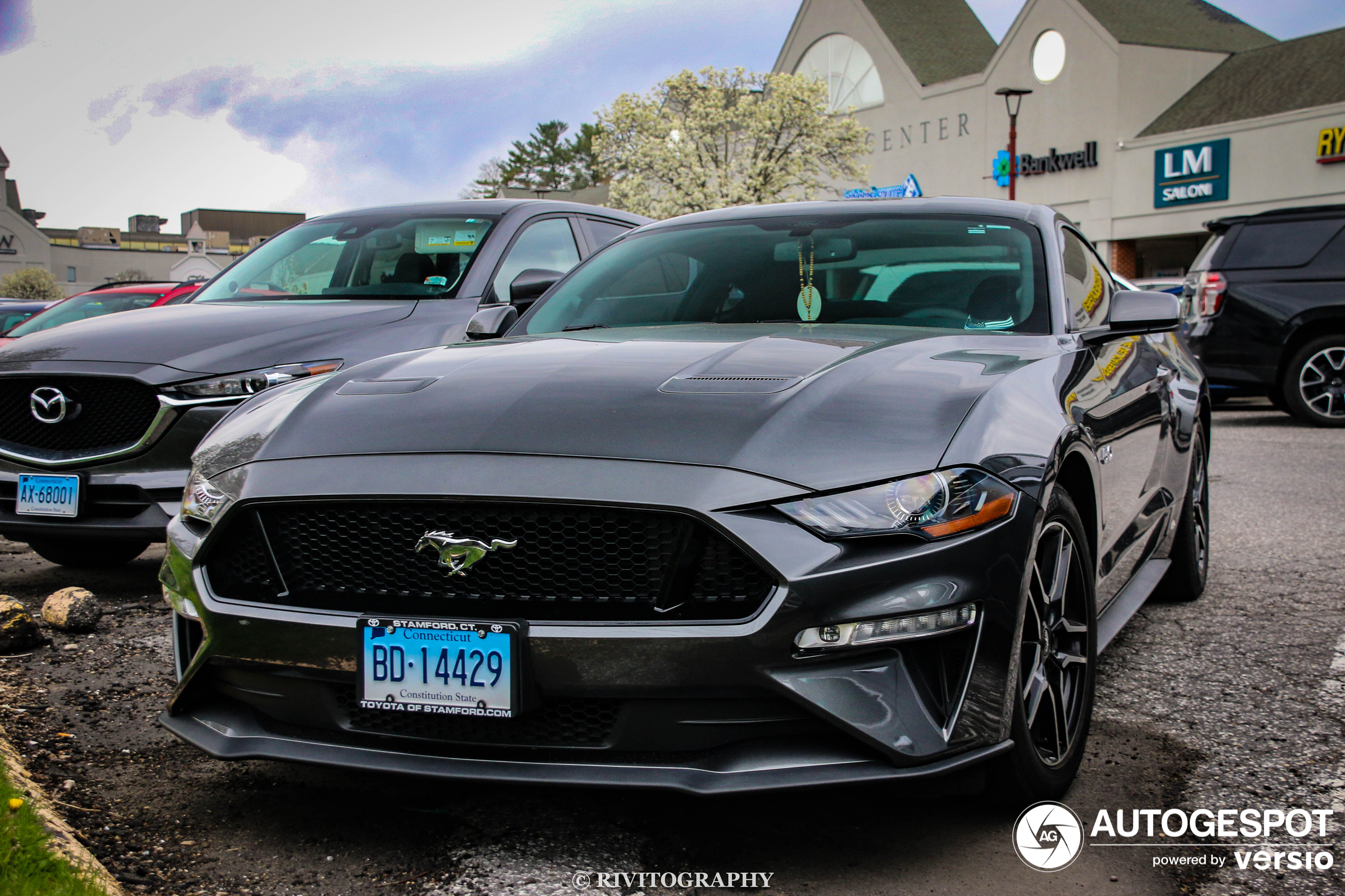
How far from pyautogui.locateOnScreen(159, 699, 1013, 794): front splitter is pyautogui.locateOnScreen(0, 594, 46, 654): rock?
2151mm

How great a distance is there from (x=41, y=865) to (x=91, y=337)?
3.19 meters

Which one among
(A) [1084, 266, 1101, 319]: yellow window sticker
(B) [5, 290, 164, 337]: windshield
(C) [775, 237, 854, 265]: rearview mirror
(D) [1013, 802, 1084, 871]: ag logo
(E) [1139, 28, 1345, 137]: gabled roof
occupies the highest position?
(E) [1139, 28, 1345, 137]: gabled roof

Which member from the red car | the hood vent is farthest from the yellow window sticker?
the red car

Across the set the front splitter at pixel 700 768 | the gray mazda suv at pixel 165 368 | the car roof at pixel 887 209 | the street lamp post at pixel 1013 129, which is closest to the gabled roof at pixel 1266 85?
the street lamp post at pixel 1013 129

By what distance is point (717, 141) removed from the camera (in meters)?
43.3

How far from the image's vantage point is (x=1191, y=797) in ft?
8.89

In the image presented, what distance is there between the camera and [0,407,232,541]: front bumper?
4.43 metres

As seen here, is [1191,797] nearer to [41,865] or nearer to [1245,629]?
[1245,629]

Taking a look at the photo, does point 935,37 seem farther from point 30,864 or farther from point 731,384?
point 30,864

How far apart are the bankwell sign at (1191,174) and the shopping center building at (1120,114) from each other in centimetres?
4

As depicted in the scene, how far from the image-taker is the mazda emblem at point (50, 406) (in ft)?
15.0

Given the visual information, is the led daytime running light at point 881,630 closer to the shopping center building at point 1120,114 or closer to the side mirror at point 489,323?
the side mirror at point 489,323

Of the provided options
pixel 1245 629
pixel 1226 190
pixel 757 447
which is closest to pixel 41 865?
pixel 757 447

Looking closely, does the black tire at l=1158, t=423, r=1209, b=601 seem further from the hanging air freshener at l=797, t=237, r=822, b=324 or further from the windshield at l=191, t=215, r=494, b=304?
the windshield at l=191, t=215, r=494, b=304
